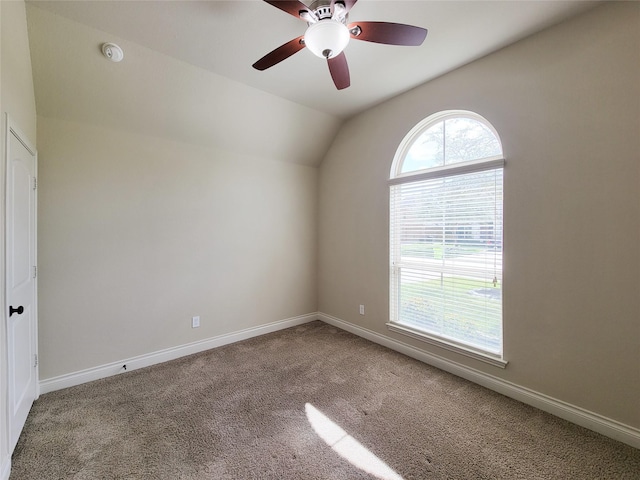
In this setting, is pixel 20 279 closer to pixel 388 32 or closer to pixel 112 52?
pixel 112 52

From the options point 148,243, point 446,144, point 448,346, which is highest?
point 446,144

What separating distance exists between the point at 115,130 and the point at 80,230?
0.99m

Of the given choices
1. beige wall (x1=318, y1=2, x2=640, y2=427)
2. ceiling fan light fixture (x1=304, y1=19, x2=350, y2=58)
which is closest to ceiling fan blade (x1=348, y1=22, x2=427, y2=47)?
ceiling fan light fixture (x1=304, y1=19, x2=350, y2=58)

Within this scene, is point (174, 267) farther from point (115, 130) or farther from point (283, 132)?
point (283, 132)

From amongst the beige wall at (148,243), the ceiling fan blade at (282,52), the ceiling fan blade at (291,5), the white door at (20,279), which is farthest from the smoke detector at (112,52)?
the ceiling fan blade at (291,5)

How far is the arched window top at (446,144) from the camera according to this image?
245 centimetres

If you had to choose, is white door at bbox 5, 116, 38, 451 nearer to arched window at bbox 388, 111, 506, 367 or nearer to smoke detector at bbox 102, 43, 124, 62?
smoke detector at bbox 102, 43, 124, 62

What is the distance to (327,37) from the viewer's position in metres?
1.52

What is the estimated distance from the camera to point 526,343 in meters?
2.18

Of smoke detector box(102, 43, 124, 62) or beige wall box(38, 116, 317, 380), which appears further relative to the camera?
beige wall box(38, 116, 317, 380)

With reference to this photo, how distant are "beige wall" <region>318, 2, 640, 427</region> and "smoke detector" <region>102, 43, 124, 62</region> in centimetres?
→ 277

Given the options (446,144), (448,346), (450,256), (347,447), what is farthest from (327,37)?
(448,346)

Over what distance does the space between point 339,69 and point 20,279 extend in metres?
2.63

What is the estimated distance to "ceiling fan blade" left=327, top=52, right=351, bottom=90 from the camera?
1.81 m
